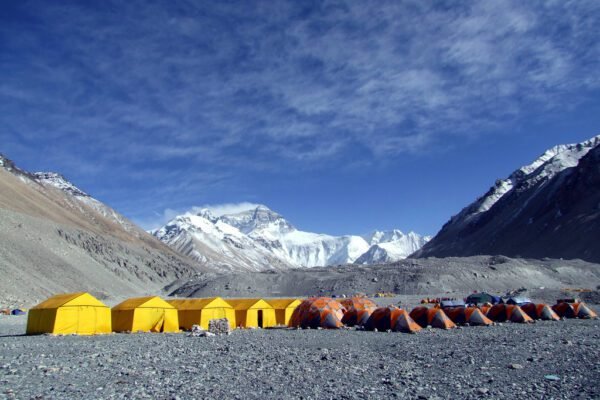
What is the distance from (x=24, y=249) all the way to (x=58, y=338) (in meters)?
75.5

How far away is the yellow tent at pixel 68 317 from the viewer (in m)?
35.9

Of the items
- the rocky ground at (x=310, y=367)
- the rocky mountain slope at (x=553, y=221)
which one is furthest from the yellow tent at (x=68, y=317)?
the rocky mountain slope at (x=553, y=221)

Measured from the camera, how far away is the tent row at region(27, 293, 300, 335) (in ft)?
119

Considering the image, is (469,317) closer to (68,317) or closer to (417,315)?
(417,315)

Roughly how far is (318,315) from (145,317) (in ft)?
44.3

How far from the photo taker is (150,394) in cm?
1516

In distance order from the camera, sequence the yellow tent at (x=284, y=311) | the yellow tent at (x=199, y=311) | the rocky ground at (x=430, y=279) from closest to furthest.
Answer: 1. the yellow tent at (x=199, y=311)
2. the yellow tent at (x=284, y=311)
3. the rocky ground at (x=430, y=279)

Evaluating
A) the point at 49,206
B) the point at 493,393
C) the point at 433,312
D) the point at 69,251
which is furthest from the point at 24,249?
the point at 493,393

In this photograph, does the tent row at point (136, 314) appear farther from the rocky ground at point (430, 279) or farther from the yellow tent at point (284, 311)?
the rocky ground at point (430, 279)

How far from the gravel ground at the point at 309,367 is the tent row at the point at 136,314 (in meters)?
4.70

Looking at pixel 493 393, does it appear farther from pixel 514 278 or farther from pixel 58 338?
pixel 514 278

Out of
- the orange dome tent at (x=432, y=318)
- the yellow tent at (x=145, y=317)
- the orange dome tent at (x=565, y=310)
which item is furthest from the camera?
the orange dome tent at (x=565, y=310)

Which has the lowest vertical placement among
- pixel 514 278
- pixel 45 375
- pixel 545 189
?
pixel 45 375

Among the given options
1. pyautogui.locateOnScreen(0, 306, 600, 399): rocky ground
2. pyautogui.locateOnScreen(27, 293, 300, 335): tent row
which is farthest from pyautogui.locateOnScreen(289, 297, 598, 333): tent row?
pyautogui.locateOnScreen(0, 306, 600, 399): rocky ground
